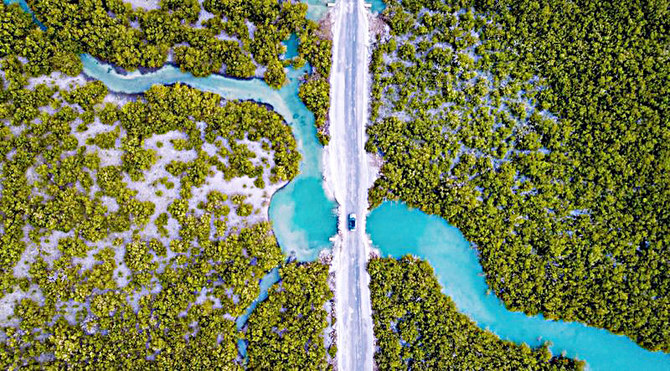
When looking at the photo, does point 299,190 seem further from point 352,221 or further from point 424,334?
point 424,334

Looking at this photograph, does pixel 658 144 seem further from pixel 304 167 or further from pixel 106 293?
pixel 106 293

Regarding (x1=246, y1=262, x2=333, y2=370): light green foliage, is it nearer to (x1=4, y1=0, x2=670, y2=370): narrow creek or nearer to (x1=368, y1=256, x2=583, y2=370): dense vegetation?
(x1=4, y1=0, x2=670, y2=370): narrow creek

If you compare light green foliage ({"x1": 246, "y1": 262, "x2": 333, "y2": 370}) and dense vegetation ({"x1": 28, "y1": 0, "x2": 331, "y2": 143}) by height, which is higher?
dense vegetation ({"x1": 28, "y1": 0, "x2": 331, "y2": 143})

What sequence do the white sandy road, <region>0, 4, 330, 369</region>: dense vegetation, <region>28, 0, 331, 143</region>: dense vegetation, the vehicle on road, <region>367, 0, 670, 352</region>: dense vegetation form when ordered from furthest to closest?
1. the white sandy road
2. the vehicle on road
3. <region>367, 0, 670, 352</region>: dense vegetation
4. <region>28, 0, 331, 143</region>: dense vegetation
5. <region>0, 4, 330, 369</region>: dense vegetation

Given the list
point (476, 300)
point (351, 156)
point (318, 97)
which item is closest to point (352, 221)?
point (351, 156)

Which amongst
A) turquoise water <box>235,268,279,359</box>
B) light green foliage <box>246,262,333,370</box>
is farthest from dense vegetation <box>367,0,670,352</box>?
turquoise water <box>235,268,279,359</box>

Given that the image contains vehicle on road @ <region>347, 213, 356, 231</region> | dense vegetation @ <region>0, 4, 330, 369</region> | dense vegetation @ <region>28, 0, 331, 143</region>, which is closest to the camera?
dense vegetation @ <region>0, 4, 330, 369</region>

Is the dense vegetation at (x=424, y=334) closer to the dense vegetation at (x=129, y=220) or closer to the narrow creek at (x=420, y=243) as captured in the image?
the narrow creek at (x=420, y=243)
